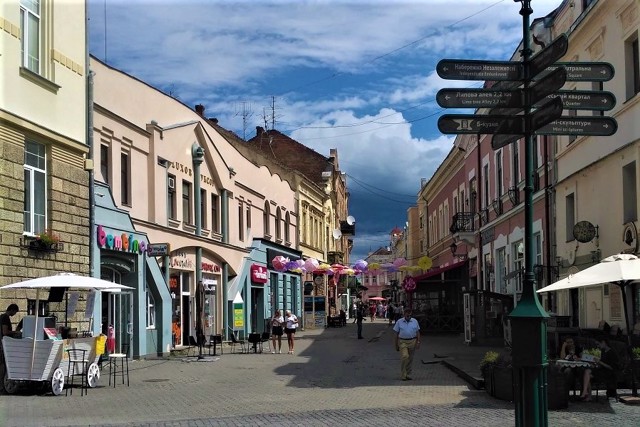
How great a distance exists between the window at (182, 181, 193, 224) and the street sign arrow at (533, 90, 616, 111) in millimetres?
20746

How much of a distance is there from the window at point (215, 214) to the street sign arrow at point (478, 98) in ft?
77.8

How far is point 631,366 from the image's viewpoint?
12.3 metres

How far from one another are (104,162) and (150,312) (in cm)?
513

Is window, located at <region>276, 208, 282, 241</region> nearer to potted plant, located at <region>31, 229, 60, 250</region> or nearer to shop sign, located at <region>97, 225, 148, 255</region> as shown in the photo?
shop sign, located at <region>97, 225, 148, 255</region>

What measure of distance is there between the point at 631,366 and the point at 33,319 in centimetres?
1063

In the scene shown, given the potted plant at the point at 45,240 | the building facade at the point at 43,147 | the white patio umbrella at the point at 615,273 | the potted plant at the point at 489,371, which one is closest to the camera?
the white patio umbrella at the point at 615,273

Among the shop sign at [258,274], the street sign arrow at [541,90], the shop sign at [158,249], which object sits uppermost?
the street sign arrow at [541,90]

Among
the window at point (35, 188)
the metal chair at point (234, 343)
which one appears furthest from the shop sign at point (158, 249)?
the metal chair at point (234, 343)

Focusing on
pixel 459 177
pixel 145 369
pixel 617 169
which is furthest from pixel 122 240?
pixel 459 177

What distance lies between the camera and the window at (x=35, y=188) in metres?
16.3

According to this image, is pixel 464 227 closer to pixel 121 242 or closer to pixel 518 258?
pixel 518 258

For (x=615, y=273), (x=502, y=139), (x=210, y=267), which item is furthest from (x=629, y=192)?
(x=210, y=267)

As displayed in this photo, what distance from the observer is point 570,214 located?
69.9 feet

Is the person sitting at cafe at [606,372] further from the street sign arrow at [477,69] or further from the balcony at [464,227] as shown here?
the balcony at [464,227]
